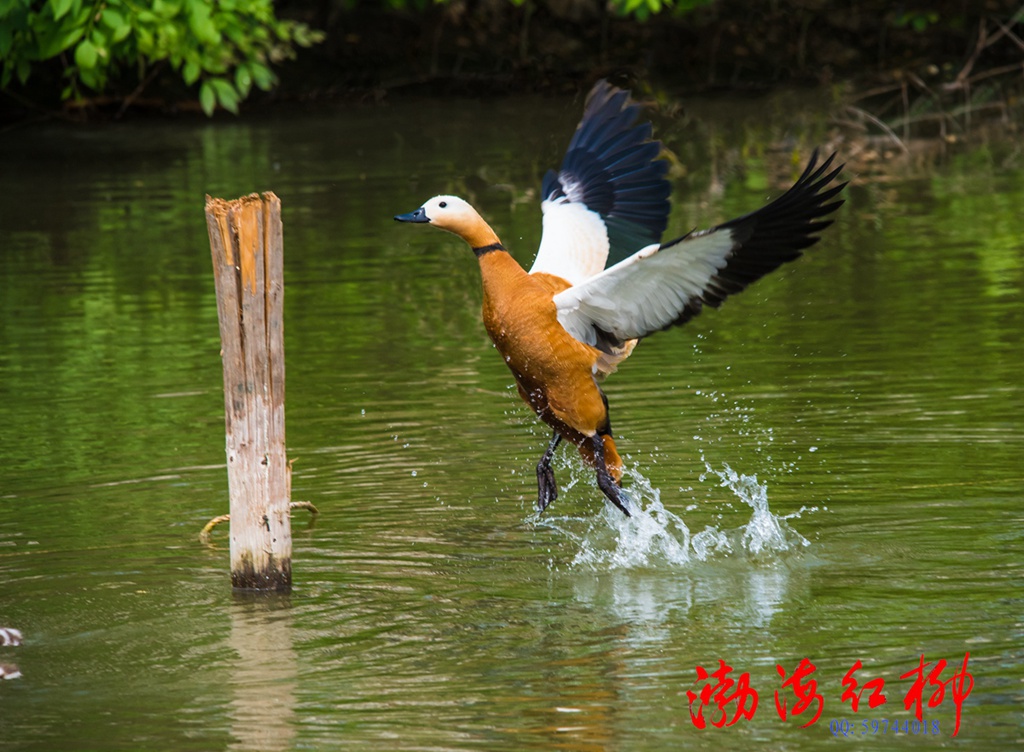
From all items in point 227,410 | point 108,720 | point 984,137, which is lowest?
point 108,720

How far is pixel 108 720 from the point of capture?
195 inches

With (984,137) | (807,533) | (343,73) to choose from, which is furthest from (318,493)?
A: (343,73)

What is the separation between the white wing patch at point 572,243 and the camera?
7.02 metres

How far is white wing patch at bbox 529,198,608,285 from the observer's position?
7.02 m

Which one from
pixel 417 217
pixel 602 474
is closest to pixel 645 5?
pixel 602 474

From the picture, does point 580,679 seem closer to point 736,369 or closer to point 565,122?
point 736,369

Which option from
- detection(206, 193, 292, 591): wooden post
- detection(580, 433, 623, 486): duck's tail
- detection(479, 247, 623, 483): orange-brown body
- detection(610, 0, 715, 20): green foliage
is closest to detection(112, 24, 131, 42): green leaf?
detection(610, 0, 715, 20): green foliage

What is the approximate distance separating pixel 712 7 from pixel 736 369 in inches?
705

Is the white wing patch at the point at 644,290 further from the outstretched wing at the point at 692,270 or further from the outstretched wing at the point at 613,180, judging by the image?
the outstretched wing at the point at 613,180

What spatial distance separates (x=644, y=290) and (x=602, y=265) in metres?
0.95

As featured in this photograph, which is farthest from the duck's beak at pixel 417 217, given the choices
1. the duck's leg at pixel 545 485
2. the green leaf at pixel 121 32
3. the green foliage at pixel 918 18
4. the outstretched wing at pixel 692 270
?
the green foliage at pixel 918 18

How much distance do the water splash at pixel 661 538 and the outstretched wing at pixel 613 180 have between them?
123 cm

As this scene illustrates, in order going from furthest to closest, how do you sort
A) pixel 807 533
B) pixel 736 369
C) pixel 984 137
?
pixel 984 137
pixel 736 369
pixel 807 533

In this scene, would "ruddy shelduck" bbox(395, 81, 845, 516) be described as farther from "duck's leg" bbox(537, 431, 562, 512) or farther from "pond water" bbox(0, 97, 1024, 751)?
"pond water" bbox(0, 97, 1024, 751)
